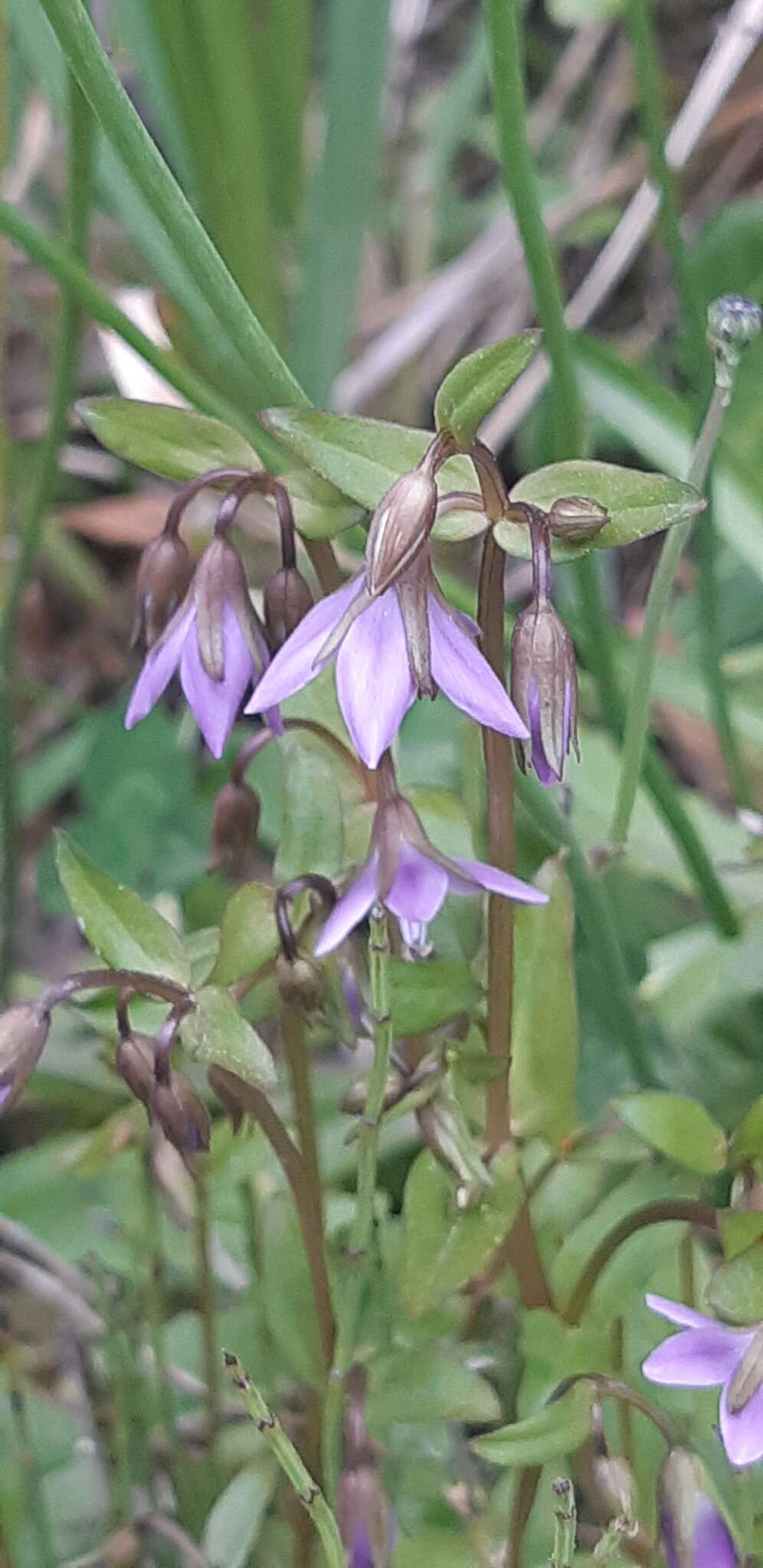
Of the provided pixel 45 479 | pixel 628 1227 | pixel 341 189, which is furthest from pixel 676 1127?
pixel 341 189

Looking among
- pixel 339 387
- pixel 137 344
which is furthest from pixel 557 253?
pixel 137 344

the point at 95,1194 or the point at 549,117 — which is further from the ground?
the point at 549,117

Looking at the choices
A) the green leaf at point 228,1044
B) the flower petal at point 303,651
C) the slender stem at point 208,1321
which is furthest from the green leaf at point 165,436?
the slender stem at point 208,1321

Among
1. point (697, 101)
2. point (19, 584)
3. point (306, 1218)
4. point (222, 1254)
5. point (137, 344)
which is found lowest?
point (222, 1254)

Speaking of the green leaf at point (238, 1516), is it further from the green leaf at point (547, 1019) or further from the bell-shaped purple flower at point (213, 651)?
the bell-shaped purple flower at point (213, 651)

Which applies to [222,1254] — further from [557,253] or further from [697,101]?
[557,253]

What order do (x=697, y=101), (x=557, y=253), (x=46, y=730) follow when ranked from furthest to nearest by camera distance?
1. (x=557, y=253)
2. (x=46, y=730)
3. (x=697, y=101)
